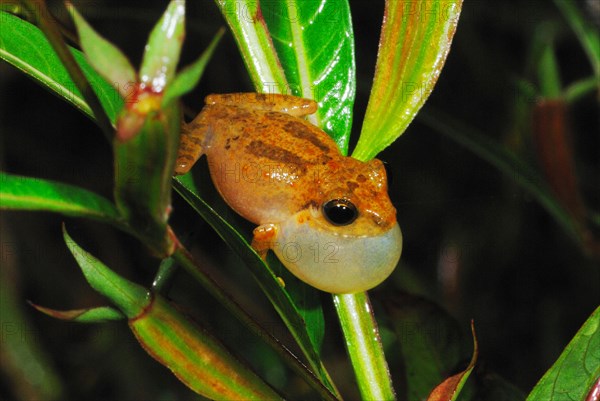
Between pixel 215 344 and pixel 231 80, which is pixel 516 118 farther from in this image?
pixel 215 344

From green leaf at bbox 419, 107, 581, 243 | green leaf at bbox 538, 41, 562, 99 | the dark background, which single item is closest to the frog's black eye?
green leaf at bbox 419, 107, 581, 243

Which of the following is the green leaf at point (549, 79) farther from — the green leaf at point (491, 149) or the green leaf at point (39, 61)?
the green leaf at point (39, 61)

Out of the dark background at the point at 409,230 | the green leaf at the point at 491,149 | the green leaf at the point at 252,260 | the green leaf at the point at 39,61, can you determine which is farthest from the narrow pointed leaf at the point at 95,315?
the dark background at the point at 409,230

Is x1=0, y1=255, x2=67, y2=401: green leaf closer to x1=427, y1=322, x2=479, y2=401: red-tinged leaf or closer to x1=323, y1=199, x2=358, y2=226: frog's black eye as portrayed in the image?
x1=323, y1=199, x2=358, y2=226: frog's black eye

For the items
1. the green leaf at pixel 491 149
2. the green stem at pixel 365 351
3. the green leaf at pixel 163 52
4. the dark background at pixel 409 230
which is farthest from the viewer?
the dark background at pixel 409 230

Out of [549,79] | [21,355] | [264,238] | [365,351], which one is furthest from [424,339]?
[21,355]

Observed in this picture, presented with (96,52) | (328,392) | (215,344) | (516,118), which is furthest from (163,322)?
(516,118)
